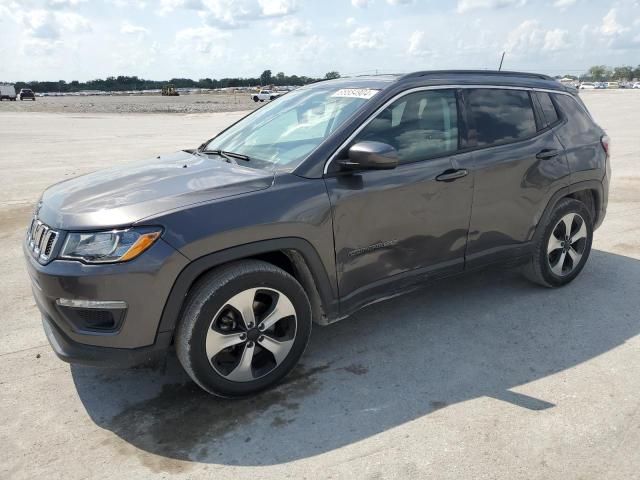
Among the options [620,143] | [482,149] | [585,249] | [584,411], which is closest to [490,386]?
[584,411]

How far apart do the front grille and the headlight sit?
6.4 inches

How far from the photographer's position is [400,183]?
3496 millimetres

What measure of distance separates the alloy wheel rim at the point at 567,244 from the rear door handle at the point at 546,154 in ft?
1.82

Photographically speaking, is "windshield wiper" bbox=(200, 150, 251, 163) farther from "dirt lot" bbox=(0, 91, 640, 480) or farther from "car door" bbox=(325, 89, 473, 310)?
"dirt lot" bbox=(0, 91, 640, 480)

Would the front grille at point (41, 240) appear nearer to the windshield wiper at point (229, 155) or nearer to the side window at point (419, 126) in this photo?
the windshield wiper at point (229, 155)

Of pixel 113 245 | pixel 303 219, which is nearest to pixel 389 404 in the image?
pixel 303 219

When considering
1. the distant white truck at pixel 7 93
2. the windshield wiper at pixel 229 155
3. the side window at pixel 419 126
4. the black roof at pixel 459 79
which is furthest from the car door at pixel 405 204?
the distant white truck at pixel 7 93

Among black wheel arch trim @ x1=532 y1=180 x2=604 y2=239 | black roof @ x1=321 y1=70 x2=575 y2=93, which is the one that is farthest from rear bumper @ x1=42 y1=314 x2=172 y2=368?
black wheel arch trim @ x1=532 y1=180 x2=604 y2=239

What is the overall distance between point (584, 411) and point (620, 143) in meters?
13.1

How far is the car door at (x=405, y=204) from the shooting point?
10.9 ft

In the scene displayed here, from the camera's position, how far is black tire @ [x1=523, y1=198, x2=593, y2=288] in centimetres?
445

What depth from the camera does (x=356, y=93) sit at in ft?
12.1

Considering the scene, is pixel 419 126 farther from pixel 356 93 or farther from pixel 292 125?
pixel 292 125

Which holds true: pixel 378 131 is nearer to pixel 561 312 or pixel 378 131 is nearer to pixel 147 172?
pixel 147 172
